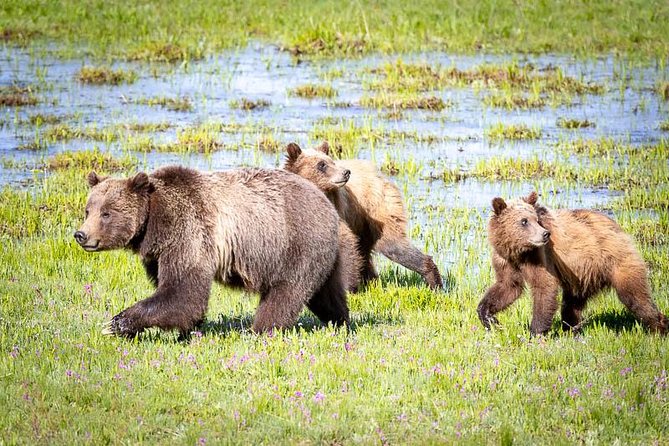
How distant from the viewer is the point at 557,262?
9.48 meters

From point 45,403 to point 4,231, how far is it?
5797 millimetres

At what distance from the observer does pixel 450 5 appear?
26297 mm

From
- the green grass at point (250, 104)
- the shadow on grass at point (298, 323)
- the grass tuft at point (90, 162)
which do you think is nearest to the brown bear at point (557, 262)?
the shadow on grass at point (298, 323)

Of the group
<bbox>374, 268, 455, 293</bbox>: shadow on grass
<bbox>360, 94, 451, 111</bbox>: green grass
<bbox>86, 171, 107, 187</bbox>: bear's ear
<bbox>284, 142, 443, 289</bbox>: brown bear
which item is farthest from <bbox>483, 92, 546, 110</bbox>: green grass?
<bbox>86, 171, 107, 187</bbox>: bear's ear

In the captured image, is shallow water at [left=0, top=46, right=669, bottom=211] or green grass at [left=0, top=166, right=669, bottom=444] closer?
green grass at [left=0, top=166, right=669, bottom=444]

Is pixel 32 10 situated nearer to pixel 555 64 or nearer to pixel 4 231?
pixel 555 64

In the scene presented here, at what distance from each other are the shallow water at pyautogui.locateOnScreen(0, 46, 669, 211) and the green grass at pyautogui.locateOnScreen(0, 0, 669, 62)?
738 mm

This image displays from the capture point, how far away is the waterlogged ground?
7.32m

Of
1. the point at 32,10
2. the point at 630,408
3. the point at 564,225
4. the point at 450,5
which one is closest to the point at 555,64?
the point at 450,5

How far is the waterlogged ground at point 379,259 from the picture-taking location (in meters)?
7.32

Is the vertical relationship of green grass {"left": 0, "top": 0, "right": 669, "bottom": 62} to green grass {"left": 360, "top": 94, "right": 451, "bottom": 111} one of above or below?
above

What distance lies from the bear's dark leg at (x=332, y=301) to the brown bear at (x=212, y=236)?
9.5 inches

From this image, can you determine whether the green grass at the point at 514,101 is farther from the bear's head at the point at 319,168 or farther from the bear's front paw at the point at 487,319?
the bear's front paw at the point at 487,319

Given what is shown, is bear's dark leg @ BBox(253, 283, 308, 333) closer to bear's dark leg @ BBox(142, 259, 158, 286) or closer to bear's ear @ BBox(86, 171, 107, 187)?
bear's dark leg @ BBox(142, 259, 158, 286)
